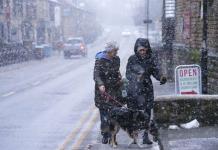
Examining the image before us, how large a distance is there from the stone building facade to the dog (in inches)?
225

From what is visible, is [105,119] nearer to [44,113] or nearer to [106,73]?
[106,73]

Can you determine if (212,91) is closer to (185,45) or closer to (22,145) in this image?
(185,45)

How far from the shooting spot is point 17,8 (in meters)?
53.4

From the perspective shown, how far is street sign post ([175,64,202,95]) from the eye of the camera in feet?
34.9

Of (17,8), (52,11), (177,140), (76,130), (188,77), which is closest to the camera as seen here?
(177,140)

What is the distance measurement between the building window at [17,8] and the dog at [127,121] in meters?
45.0

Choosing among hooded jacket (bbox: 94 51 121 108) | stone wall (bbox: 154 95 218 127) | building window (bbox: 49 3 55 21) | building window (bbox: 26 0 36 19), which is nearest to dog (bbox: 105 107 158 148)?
hooded jacket (bbox: 94 51 121 108)

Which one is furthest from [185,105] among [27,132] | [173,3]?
[173,3]

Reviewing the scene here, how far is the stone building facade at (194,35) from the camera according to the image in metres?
14.3

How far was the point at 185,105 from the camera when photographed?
404 inches

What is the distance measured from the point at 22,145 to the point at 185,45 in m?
11.2

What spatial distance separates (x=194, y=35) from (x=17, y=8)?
37.8 m

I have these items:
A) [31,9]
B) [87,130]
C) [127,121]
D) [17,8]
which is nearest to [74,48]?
[17,8]

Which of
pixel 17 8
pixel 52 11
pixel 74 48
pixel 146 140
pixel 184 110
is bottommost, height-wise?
pixel 74 48
